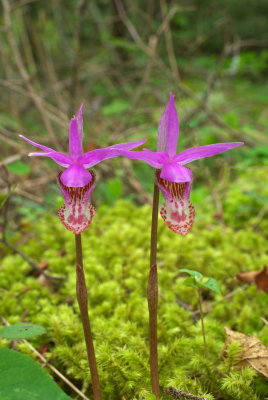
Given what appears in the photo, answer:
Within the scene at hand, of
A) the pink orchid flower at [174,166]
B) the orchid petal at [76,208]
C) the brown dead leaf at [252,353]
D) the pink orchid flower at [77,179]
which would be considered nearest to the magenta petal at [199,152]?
the pink orchid flower at [174,166]

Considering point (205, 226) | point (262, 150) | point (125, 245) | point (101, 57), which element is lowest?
point (125, 245)

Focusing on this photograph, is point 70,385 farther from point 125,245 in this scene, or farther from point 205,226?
point 205,226

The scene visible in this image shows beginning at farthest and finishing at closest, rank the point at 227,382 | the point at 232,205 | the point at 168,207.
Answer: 1. the point at 232,205
2. the point at 227,382
3. the point at 168,207

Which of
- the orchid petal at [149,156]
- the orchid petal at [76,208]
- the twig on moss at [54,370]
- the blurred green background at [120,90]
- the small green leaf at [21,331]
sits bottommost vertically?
the twig on moss at [54,370]

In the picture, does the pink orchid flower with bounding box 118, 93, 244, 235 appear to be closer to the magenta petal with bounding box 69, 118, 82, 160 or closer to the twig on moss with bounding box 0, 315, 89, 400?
the magenta petal with bounding box 69, 118, 82, 160

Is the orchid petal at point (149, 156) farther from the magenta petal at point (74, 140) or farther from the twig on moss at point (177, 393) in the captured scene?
the twig on moss at point (177, 393)

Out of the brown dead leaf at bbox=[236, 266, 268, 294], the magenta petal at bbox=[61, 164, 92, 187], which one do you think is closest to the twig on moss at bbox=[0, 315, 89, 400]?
the magenta petal at bbox=[61, 164, 92, 187]

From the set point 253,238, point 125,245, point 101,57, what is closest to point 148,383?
point 125,245
